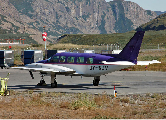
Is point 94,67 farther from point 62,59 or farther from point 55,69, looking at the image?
point 55,69

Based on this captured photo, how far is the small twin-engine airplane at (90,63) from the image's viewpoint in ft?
86.9

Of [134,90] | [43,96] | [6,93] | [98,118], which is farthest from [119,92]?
[98,118]

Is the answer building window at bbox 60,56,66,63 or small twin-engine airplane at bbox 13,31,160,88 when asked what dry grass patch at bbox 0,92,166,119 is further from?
building window at bbox 60,56,66,63

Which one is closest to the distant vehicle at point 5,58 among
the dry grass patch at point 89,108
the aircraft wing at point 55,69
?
the aircraft wing at point 55,69

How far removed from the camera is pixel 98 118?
15062 millimetres

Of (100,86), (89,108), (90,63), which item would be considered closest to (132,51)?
(90,63)

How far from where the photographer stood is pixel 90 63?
27.3 m

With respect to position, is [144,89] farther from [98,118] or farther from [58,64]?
[98,118]

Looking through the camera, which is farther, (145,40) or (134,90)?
(145,40)

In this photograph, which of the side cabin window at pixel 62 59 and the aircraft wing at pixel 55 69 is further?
the side cabin window at pixel 62 59

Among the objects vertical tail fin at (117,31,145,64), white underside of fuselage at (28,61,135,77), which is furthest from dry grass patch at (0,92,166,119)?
vertical tail fin at (117,31,145,64)

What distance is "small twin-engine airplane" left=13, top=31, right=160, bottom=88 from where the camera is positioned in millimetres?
26484

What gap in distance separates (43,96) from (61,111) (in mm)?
5879

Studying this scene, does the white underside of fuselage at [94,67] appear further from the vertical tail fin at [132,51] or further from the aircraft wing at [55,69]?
the vertical tail fin at [132,51]
